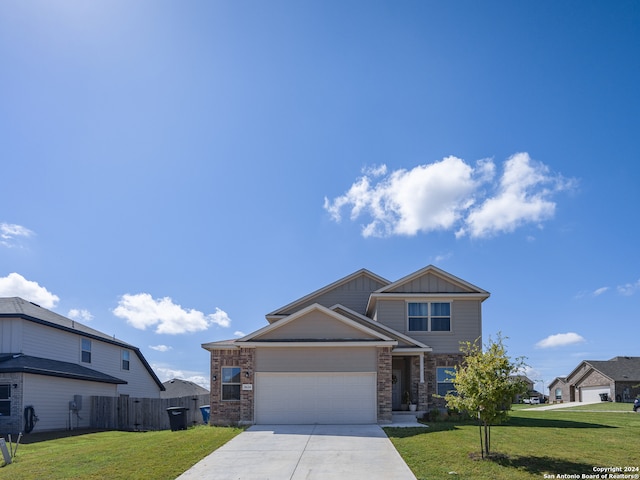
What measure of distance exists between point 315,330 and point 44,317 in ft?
45.6

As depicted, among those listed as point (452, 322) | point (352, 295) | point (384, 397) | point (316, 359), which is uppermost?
point (352, 295)

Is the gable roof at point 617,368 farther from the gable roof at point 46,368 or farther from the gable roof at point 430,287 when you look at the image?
the gable roof at point 46,368

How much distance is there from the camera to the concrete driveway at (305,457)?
11938 mm

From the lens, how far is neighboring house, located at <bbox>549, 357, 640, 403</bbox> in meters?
50.7

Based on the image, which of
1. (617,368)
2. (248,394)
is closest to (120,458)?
(248,394)

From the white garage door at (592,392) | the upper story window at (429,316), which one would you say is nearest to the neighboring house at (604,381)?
the white garage door at (592,392)

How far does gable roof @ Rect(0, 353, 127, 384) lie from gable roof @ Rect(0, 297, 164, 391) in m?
1.57

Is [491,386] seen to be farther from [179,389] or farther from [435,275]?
[179,389]

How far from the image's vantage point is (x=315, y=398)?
20062 millimetres

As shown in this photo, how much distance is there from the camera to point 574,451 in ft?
45.4

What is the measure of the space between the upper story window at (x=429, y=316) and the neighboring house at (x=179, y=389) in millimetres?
23324

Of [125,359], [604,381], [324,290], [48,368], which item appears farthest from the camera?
[604,381]

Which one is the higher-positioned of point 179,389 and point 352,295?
point 352,295

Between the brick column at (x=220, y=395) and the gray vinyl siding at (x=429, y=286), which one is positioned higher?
the gray vinyl siding at (x=429, y=286)
